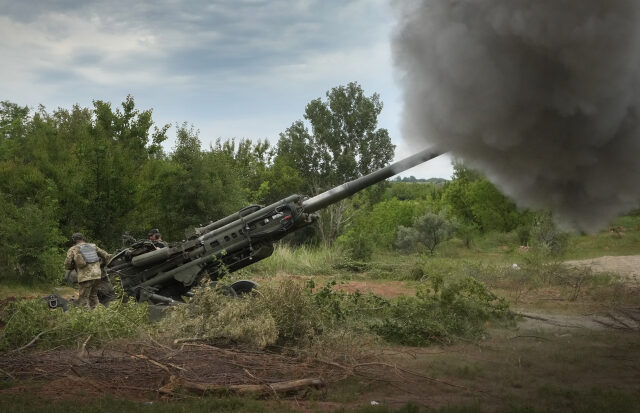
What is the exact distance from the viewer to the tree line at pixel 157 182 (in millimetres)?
17934

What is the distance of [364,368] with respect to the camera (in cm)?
770

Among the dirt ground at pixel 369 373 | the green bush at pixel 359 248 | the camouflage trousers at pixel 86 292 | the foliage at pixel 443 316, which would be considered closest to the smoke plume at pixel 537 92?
the foliage at pixel 443 316

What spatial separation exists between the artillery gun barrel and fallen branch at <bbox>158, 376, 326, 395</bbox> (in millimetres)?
4345

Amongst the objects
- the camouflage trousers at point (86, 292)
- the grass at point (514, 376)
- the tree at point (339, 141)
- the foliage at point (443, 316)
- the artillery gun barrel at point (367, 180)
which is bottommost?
the grass at point (514, 376)

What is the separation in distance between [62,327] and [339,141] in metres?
28.6

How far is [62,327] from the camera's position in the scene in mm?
9086

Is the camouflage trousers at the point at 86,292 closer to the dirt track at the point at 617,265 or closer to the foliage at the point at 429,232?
the dirt track at the point at 617,265

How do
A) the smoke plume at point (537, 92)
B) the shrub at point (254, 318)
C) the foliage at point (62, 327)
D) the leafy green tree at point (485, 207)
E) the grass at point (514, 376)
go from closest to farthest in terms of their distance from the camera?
the grass at point (514, 376) → the smoke plume at point (537, 92) → the shrub at point (254, 318) → the foliage at point (62, 327) → the leafy green tree at point (485, 207)

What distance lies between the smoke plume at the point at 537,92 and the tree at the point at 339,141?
26509 mm

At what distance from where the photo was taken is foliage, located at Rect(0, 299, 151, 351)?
8.90 meters

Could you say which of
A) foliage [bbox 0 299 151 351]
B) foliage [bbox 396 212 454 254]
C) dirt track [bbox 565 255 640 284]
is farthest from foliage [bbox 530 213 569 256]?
foliage [bbox 0 299 151 351]

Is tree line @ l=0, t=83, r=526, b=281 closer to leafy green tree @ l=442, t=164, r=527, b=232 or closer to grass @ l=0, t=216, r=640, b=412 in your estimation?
leafy green tree @ l=442, t=164, r=527, b=232

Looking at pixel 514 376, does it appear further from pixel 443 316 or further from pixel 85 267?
pixel 85 267

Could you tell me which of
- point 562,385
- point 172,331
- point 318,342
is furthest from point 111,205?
point 562,385
